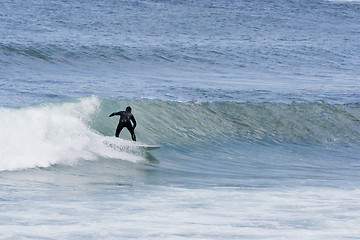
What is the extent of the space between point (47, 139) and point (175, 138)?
407 centimetres

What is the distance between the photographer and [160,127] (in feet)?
51.5

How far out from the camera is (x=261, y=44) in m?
40.3

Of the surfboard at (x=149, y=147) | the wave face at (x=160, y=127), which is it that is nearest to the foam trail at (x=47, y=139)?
the wave face at (x=160, y=127)

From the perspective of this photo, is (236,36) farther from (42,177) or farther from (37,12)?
(42,177)

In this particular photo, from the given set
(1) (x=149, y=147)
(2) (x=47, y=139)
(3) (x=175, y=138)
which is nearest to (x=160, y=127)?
(3) (x=175, y=138)

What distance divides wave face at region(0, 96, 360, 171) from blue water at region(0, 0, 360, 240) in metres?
0.04

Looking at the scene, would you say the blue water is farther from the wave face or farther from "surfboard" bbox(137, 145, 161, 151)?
"surfboard" bbox(137, 145, 161, 151)

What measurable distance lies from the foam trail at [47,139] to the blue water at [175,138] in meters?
0.04

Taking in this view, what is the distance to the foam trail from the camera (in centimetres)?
1120

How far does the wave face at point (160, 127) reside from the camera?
11859mm

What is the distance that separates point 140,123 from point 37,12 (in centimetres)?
3372

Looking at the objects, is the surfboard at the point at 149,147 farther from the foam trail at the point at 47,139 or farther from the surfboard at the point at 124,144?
the foam trail at the point at 47,139

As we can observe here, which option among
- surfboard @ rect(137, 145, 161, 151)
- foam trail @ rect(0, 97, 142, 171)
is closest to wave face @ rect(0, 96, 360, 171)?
foam trail @ rect(0, 97, 142, 171)

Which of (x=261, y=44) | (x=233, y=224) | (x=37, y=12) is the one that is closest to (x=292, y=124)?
(x=233, y=224)
